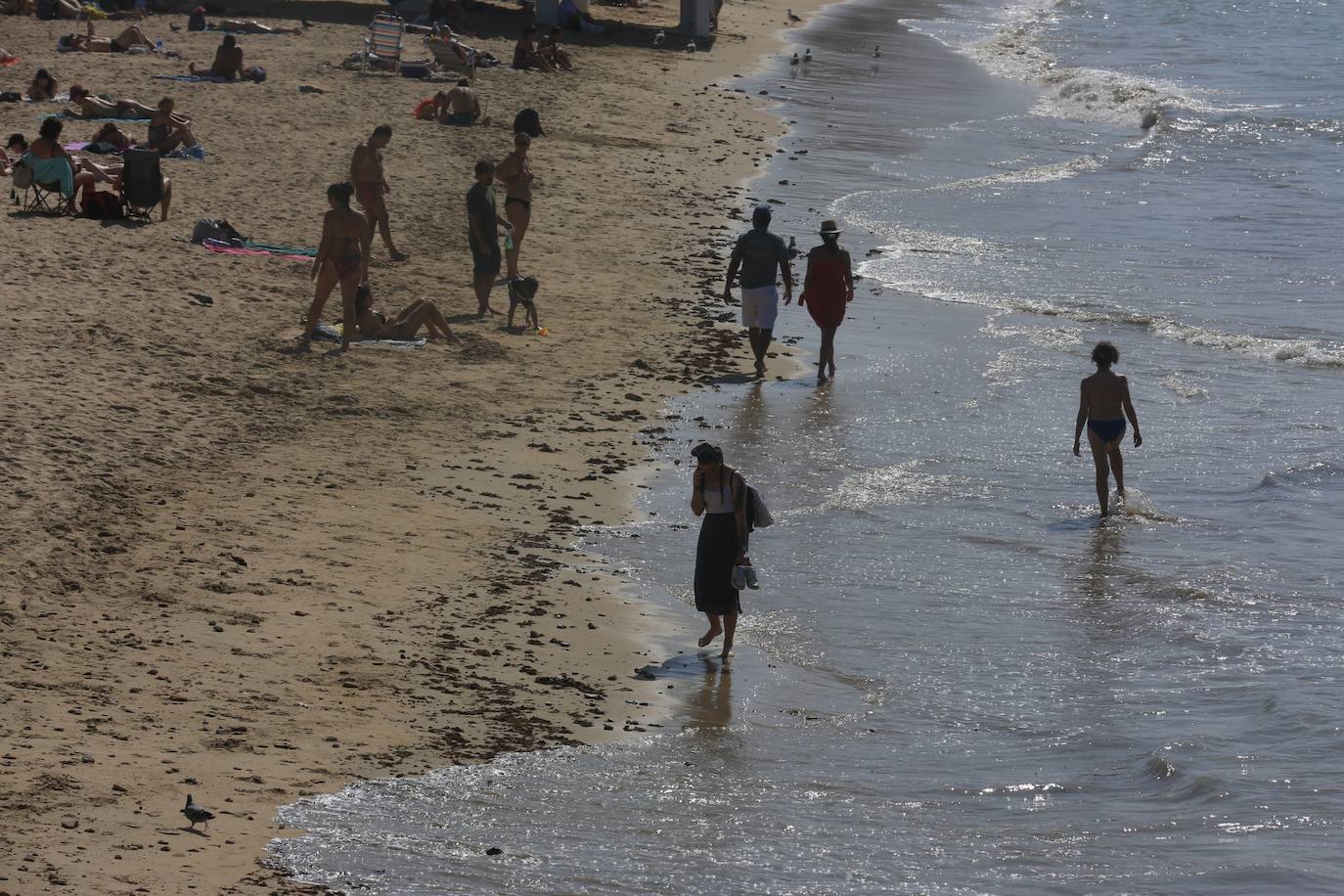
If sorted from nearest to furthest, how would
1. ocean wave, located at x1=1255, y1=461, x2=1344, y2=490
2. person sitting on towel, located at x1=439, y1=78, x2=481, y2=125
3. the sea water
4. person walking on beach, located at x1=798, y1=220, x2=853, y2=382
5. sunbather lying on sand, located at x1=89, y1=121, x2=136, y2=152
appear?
the sea water < ocean wave, located at x1=1255, y1=461, x2=1344, y2=490 < person walking on beach, located at x1=798, y1=220, x2=853, y2=382 < sunbather lying on sand, located at x1=89, y1=121, x2=136, y2=152 < person sitting on towel, located at x1=439, y1=78, x2=481, y2=125

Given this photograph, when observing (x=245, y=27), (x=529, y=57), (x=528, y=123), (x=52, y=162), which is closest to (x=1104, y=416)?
(x=52, y=162)

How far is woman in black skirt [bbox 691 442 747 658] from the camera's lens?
350 inches

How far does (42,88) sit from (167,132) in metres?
4.14

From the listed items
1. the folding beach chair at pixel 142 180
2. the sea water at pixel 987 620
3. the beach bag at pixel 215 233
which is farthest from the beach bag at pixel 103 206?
the sea water at pixel 987 620

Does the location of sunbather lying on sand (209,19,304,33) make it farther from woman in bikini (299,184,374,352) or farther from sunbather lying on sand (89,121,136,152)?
woman in bikini (299,184,374,352)

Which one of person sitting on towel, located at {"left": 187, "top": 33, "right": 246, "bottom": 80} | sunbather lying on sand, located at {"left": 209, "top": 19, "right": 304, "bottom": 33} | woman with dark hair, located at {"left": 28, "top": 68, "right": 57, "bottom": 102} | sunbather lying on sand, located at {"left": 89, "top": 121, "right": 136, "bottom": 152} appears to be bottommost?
sunbather lying on sand, located at {"left": 89, "top": 121, "right": 136, "bottom": 152}

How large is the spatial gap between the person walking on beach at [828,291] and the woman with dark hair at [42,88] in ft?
42.2

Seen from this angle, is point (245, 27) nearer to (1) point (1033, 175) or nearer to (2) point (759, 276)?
(1) point (1033, 175)

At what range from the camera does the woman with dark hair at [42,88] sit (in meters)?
22.7

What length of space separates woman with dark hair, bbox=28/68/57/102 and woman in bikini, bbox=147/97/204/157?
3.86 meters

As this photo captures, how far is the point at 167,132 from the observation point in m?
19.7

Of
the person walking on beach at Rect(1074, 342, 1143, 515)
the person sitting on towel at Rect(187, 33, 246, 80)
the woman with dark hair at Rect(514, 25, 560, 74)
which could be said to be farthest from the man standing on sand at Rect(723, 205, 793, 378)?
the woman with dark hair at Rect(514, 25, 560, 74)

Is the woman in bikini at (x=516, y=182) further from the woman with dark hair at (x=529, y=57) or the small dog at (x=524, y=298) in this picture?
the woman with dark hair at (x=529, y=57)

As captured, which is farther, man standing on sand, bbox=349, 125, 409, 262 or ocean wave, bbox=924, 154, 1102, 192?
ocean wave, bbox=924, 154, 1102, 192
